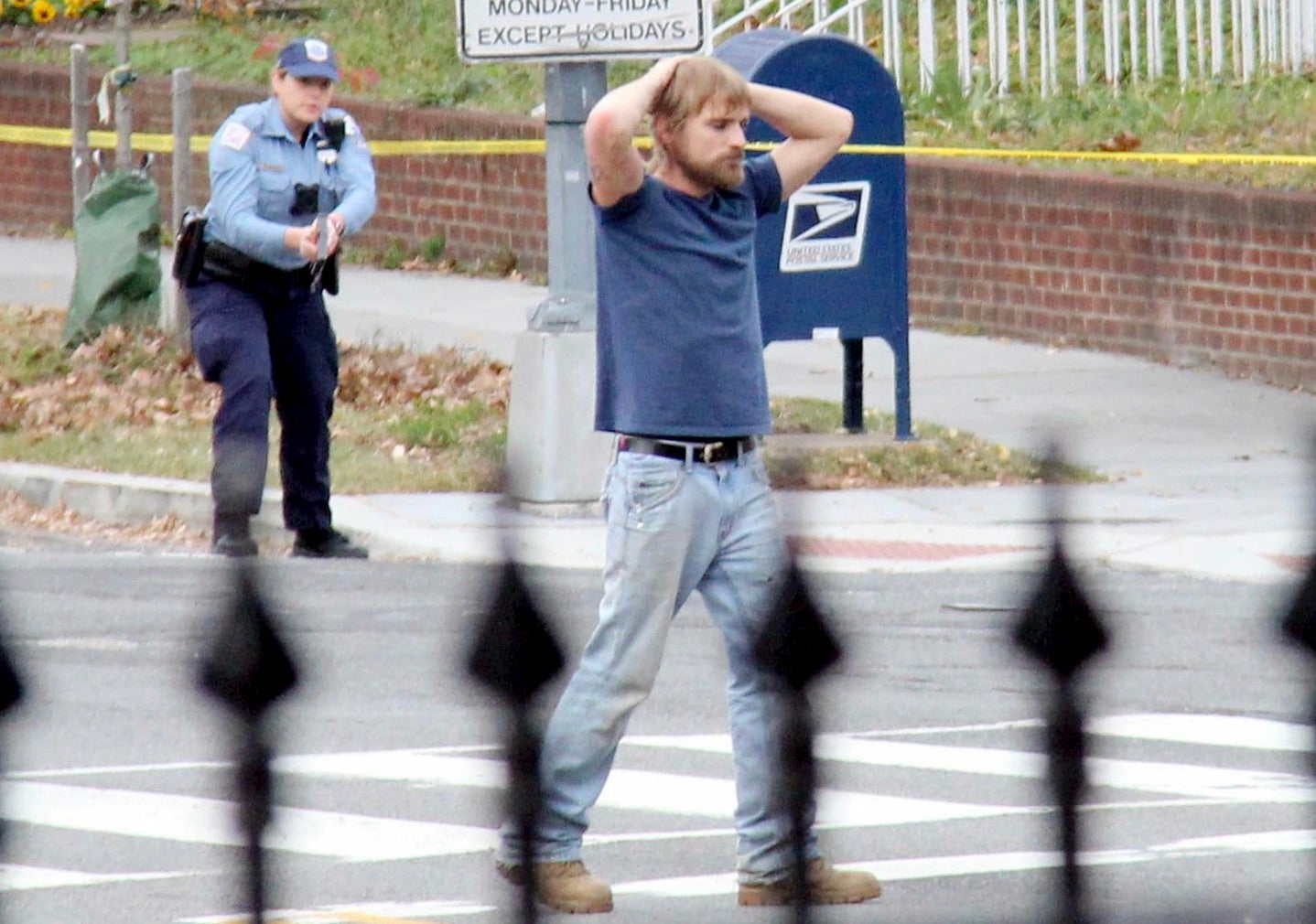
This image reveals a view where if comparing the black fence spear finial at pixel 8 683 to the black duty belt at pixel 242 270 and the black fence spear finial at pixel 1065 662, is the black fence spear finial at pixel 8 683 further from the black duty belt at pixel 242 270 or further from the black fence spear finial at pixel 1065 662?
the black duty belt at pixel 242 270

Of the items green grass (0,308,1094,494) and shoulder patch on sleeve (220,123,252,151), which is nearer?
shoulder patch on sleeve (220,123,252,151)

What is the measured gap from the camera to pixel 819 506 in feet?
36.2

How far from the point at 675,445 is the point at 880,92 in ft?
22.8

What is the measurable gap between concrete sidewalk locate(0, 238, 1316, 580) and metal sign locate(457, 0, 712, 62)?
177cm

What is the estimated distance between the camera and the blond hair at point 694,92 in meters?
5.16

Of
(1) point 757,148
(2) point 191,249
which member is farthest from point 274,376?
(1) point 757,148

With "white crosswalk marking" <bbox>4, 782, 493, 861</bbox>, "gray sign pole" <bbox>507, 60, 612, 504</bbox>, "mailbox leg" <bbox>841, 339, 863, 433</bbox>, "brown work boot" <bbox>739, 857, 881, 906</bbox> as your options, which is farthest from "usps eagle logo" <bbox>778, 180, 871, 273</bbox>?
"brown work boot" <bbox>739, 857, 881, 906</bbox>

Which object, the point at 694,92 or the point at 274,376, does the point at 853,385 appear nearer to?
the point at 274,376

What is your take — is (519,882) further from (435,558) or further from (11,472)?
(11,472)

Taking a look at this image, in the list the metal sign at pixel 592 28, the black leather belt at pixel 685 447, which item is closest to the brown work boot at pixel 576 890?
the black leather belt at pixel 685 447

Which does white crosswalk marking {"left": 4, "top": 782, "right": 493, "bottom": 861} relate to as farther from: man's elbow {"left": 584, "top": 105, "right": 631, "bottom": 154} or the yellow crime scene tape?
the yellow crime scene tape

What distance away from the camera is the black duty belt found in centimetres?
936

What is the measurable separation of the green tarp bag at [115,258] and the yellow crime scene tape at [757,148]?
0.44 m

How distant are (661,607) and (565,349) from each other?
17.6 feet
